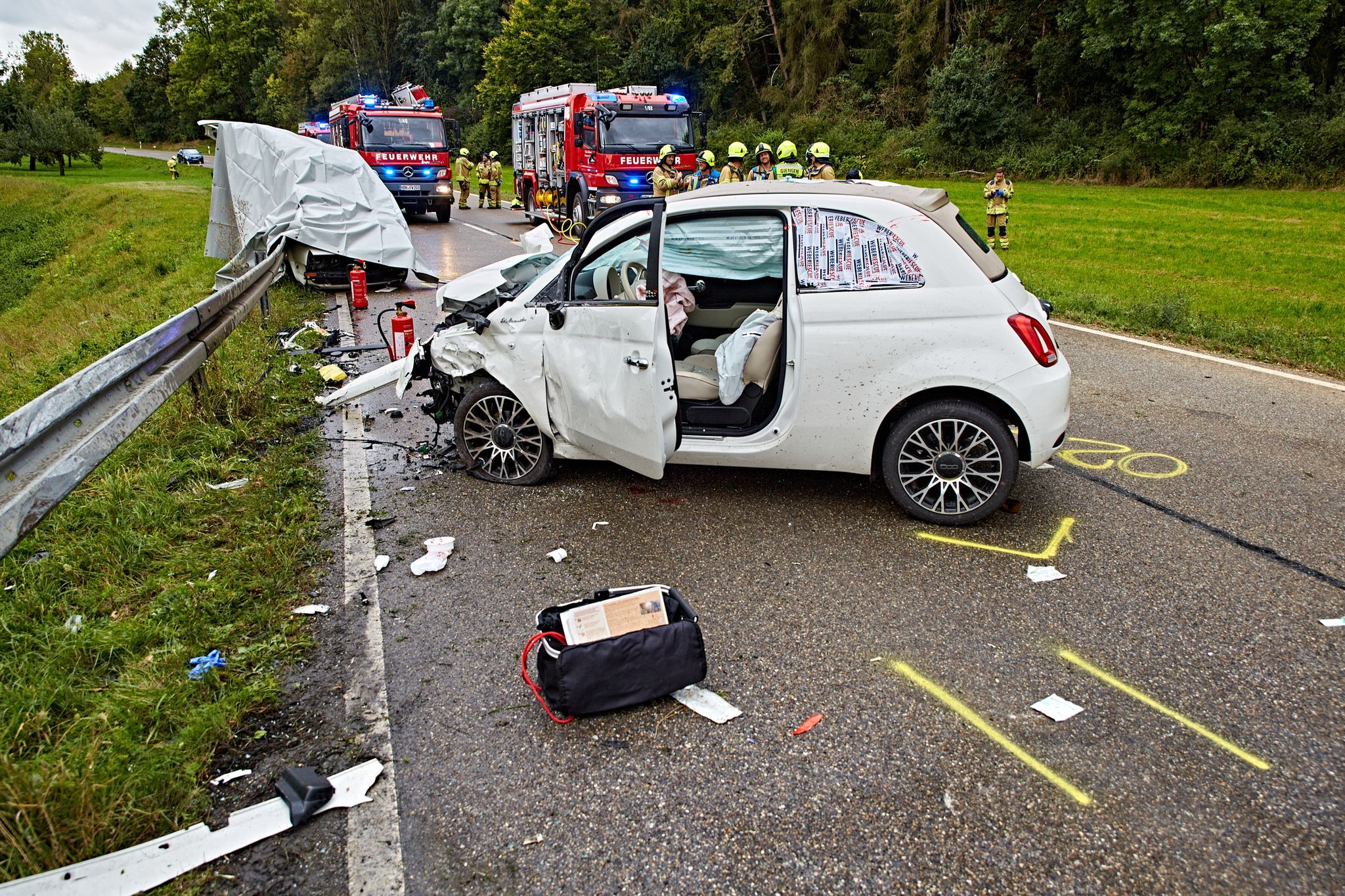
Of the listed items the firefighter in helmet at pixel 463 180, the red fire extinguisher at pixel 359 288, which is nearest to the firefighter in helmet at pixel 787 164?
the red fire extinguisher at pixel 359 288

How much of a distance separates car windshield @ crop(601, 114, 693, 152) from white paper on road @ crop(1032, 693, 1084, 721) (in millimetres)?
16601

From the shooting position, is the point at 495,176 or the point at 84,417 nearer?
the point at 84,417

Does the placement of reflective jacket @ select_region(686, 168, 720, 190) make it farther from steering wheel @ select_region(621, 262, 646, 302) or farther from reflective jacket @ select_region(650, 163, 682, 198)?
steering wheel @ select_region(621, 262, 646, 302)

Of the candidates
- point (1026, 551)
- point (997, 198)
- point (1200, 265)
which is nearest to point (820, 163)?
point (997, 198)

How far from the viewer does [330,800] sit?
3.03 meters

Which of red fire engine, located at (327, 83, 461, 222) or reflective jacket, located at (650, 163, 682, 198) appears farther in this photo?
red fire engine, located at (327, 83, 461, 222)

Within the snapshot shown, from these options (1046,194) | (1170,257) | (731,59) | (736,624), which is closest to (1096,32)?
(1046,194)

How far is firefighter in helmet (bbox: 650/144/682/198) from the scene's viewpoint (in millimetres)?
16453

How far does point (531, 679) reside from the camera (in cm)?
366

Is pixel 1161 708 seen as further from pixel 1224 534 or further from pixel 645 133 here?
pixel 645 133

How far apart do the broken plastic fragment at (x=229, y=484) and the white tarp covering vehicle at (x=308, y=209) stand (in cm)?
724

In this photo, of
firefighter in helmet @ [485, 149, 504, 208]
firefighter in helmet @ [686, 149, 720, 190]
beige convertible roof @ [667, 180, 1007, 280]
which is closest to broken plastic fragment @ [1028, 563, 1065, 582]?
beige convertible roof @ [667, 180, 1007, 280]

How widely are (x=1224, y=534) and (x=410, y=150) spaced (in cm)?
2224

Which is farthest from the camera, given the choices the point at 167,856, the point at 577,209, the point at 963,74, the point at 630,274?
the point at 963,74
